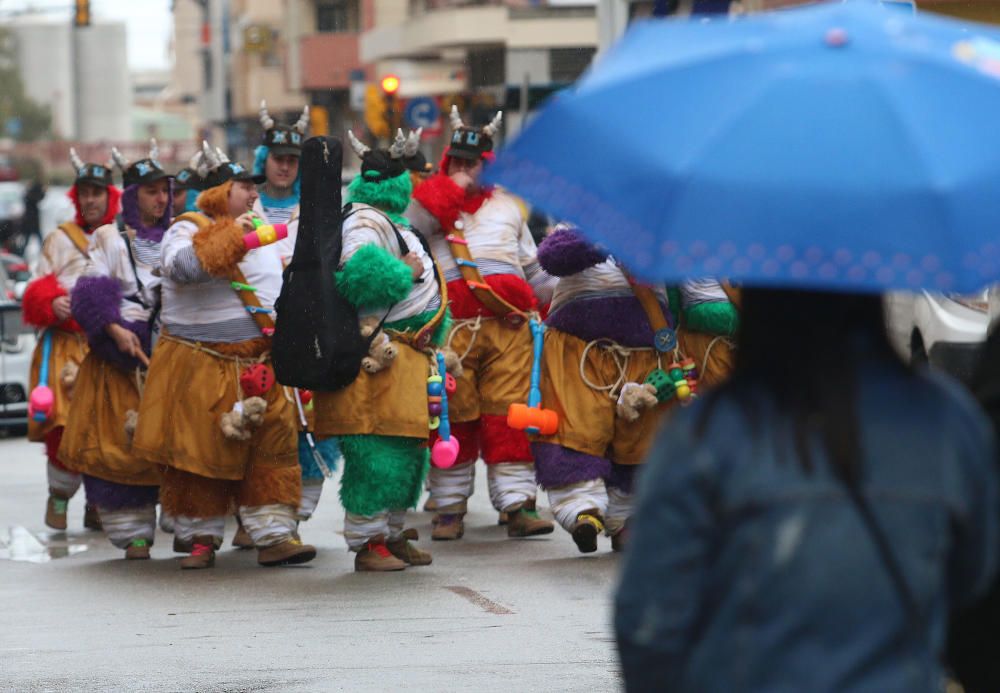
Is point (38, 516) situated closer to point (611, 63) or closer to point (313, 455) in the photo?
point (313, 455)

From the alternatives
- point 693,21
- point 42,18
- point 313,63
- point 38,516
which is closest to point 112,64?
point 42,18

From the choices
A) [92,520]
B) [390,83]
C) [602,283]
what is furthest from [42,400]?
[390,83]

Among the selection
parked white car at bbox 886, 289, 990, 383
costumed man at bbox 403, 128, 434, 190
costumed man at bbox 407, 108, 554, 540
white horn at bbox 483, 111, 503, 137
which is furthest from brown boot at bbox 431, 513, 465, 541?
parked white car at bbox 886, 289, 990, 383

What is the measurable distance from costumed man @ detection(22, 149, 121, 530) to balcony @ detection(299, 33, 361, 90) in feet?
180

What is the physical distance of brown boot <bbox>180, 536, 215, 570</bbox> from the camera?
9.77 m

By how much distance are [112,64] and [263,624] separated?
14941 cm

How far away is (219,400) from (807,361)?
6.74 m

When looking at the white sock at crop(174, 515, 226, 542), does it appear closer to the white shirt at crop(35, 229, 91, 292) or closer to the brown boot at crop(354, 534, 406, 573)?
the brown boot at crop(354, 534, 406, 573)

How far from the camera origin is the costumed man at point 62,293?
11.8m

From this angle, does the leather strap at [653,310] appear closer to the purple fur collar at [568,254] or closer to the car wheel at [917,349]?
the purple fur collar at [568,254]

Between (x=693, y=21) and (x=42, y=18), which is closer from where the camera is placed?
(x=693, y=21)

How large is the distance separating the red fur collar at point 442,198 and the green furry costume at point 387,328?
3.77 ft

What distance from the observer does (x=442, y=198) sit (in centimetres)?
1070

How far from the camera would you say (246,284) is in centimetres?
957
